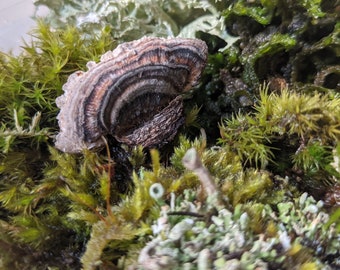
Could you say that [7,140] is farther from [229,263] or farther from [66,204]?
[229,263]

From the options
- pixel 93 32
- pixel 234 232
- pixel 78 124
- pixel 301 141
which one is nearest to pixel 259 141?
pixel 301 141

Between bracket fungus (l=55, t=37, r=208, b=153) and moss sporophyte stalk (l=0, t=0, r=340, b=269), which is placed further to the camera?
bracket fungus (l=55, t=37, r=208, b=153)

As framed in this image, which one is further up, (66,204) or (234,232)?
(66,204)

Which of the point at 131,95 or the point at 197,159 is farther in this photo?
the point at 131,95

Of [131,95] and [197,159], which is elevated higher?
[131,95]
